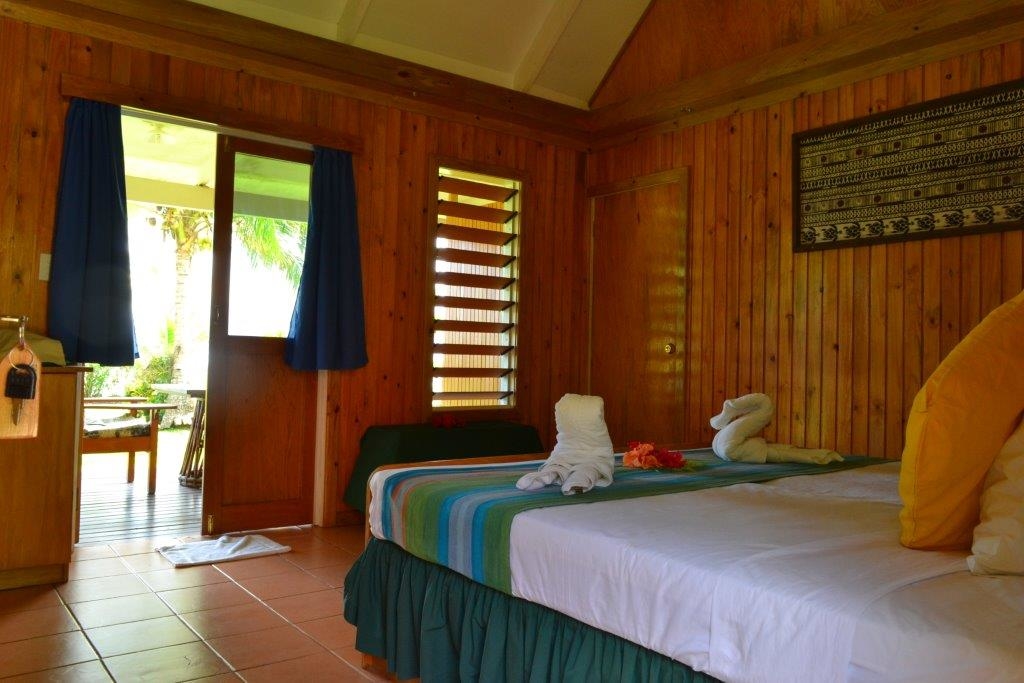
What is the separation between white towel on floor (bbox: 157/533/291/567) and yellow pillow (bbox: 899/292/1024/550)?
2980 mm

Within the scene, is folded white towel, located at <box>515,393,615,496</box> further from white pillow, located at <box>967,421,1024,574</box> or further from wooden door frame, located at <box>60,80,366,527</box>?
wooden door frame, located at <box>60,80,366,527</box>

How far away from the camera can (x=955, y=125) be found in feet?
11.2

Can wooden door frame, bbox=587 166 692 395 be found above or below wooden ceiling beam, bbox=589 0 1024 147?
below

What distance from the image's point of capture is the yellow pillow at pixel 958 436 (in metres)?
1.38

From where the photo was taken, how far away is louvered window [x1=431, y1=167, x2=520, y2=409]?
4.72 metres

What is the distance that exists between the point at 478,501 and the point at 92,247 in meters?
2.59

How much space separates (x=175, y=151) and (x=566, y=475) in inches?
239

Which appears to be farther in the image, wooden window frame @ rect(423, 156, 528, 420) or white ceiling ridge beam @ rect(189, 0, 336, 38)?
wooden window frame @ rect(423, 156, 528, 420)

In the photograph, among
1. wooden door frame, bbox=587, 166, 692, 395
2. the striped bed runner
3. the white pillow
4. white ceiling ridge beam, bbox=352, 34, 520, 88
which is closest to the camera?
the white pillow

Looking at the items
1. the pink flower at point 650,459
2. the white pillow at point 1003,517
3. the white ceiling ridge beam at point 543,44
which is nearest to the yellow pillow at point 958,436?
the white pillow at point 1003,517

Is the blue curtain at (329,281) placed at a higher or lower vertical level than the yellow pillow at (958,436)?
higher

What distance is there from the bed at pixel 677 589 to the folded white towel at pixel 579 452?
72mm

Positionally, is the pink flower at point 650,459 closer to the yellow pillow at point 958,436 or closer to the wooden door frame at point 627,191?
the yellow pillow at point 958,436

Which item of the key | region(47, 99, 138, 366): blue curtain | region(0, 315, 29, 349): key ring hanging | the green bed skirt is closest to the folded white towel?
the green bed skirt
